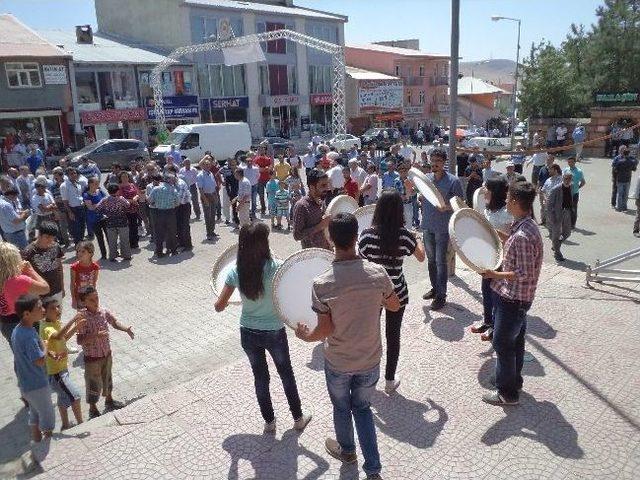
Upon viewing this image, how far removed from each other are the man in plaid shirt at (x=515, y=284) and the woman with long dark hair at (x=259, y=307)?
1696 mm

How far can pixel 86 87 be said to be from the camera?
3225 cm

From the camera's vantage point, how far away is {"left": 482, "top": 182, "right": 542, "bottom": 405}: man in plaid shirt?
163 inches

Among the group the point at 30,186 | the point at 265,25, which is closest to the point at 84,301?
the point at 30,186

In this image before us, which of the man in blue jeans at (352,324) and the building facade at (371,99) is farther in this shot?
the building facade at (371,99)

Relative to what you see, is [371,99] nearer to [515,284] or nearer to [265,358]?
[515,284]

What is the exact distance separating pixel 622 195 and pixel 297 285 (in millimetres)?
12760

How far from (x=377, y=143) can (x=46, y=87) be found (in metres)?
20.0

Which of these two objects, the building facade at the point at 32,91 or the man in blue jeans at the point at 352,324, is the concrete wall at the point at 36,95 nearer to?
the building facade at the point at 32,91

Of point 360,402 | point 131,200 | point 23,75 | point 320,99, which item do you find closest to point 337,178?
point 131,200

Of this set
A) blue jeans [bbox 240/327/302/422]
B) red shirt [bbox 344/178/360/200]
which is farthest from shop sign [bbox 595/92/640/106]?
blue jeans [bbox 240/327/302/422]

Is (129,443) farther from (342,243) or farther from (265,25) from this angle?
(265,25)

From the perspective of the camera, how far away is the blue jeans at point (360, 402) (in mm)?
3438

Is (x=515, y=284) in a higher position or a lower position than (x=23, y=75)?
lower

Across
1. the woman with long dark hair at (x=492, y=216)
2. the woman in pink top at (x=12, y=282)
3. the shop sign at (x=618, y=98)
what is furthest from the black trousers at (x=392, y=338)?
the shop sign at (x=618, y=98)
